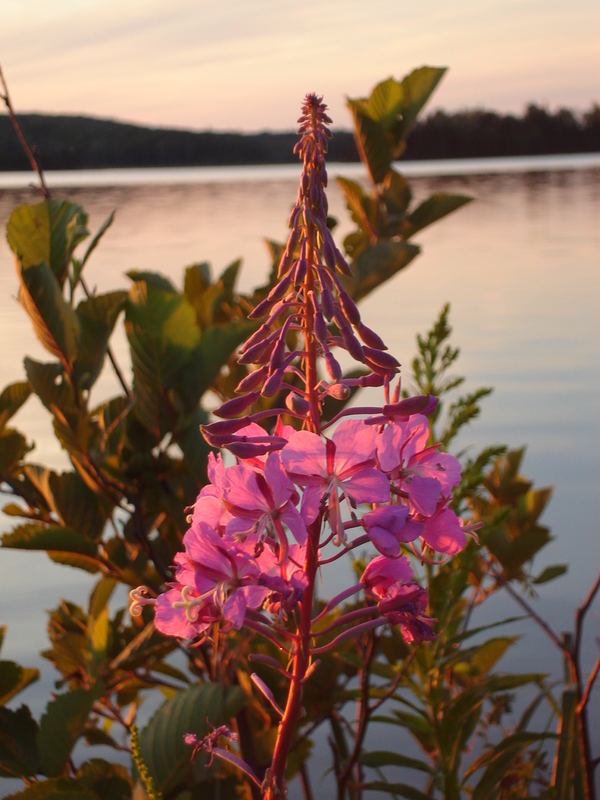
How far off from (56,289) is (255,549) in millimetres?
1560

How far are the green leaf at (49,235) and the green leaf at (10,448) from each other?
532mm

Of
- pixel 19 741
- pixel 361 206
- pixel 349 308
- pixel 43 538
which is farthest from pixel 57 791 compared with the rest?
pixel 361 206

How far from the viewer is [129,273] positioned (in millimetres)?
3520

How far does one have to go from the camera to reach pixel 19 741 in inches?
117

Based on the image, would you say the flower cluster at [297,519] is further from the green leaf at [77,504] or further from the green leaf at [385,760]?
the green leaf at [77,504]

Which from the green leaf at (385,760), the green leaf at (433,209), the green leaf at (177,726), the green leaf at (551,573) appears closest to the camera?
the green leaf at (177,726)

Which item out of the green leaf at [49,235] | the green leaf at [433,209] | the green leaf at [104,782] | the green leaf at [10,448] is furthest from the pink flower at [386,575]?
the green leaf at [433,209]

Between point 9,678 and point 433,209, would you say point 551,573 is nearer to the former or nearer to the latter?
point 433,209

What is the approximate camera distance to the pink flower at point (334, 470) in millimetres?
1487

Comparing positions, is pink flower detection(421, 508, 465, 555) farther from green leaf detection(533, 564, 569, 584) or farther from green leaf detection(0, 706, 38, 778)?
green leaf detection(533, 564, 569, 584)

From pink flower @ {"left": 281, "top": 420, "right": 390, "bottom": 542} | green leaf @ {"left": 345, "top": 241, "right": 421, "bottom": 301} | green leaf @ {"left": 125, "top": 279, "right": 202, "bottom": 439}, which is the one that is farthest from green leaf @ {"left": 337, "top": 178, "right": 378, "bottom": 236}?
pink flower @ {"left": 281, "top": 420, "right": 390, "bottom": 542}

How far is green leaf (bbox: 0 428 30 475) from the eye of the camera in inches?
132

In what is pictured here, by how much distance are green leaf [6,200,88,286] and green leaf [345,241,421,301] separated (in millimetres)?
779

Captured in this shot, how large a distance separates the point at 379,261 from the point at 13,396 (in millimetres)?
1187
